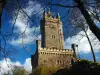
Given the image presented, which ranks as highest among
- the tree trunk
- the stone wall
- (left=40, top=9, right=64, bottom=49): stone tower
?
(left=40, top=9, right=64, bottom=49): stone tower

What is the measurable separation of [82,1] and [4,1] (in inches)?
76.7

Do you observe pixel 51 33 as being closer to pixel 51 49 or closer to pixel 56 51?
pixel 51 49

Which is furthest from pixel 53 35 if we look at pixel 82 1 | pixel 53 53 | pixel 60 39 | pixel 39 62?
pixel 82 1

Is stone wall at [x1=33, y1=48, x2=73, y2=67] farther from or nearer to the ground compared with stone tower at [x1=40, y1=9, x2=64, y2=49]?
nearer to the ground

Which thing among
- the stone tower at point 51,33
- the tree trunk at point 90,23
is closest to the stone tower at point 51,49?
the stone tower at point 51,33

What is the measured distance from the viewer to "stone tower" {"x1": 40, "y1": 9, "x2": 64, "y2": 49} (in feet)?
208

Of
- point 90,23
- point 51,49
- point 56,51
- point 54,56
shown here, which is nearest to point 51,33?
point 51,49

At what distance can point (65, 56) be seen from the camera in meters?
59.5

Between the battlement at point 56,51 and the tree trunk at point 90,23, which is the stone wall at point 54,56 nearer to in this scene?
the battlement at point 56,51

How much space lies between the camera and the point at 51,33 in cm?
6562

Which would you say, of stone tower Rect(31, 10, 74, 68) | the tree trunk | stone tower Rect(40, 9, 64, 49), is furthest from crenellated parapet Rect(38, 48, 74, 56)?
the tree trunk

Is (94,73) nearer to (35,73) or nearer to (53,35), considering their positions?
(35,73)

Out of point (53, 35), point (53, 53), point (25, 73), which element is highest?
point (53, 35)

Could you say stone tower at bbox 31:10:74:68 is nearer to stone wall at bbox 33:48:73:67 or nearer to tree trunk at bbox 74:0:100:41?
stone wall at bbox 33:48:73:67
